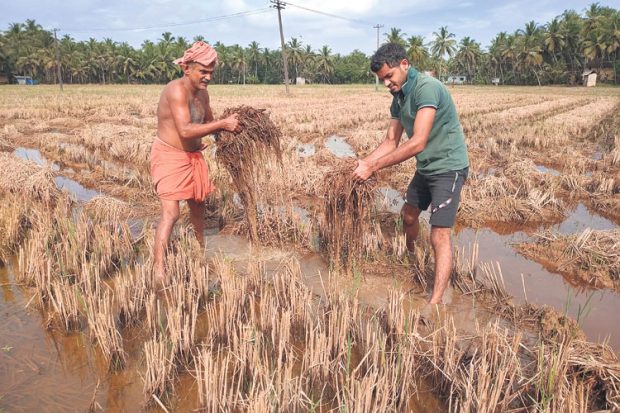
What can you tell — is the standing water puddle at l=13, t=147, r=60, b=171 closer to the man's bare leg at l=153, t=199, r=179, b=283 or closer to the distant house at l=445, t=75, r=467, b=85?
the man's bare leg at l=153, t=199, r=179, b=283

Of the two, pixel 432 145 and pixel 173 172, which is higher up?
pixel 432 145

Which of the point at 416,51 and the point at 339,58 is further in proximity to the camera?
the point at 339,58

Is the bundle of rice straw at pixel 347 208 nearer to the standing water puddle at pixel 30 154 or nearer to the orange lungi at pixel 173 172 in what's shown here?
the orange lungi at pixel 173 172

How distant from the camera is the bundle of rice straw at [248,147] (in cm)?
382

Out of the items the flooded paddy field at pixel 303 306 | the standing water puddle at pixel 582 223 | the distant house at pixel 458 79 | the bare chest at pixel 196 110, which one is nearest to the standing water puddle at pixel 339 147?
the flooded paddy field at pixel 303 306

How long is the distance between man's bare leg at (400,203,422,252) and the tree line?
51150 mm

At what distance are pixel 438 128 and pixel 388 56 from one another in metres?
0.66

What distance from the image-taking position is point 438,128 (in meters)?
3.04

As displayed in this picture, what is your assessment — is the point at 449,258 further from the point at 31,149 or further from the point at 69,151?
the point at 31,149

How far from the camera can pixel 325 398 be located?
2223 mm

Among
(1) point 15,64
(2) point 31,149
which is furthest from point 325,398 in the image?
(1) point 15,64

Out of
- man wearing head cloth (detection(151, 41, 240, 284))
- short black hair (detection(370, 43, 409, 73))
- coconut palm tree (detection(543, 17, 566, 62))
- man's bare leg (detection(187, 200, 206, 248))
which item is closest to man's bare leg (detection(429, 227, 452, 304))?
short black hair (detection(370, 43, 409, 73))

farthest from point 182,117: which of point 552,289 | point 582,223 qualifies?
point 582,223

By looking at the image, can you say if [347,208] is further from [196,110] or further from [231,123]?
[196,110]
